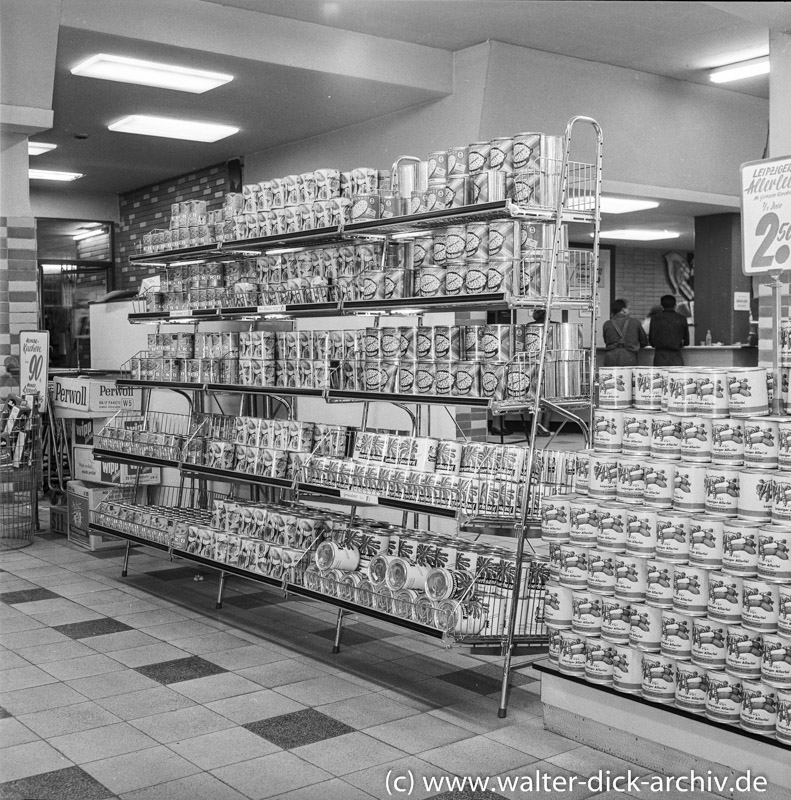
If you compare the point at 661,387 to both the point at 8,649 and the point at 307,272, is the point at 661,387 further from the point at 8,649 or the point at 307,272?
the point at 8,649

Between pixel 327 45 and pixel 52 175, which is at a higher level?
pixel 327 45

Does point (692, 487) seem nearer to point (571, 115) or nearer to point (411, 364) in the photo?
point (411, 364)

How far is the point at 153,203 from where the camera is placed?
11.6 metres

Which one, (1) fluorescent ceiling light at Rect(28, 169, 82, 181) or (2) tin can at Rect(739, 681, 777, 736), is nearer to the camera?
(2) tin can at Rect(739, 681, 777, 736)

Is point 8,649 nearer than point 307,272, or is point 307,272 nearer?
point 8,649

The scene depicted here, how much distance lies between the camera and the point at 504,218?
4.10 metres

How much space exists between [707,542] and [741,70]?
6.39 m

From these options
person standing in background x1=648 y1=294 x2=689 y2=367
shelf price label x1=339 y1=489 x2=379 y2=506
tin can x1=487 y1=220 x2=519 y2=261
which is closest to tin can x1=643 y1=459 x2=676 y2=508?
tin can x1=487 y1=220 x2=519 y2=261

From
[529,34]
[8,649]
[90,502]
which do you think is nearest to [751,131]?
[529,34]

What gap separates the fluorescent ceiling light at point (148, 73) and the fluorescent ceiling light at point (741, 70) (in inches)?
164

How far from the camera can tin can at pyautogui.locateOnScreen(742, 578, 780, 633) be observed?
9.46ft

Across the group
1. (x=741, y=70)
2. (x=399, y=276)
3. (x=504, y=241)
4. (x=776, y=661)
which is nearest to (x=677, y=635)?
(x=776, y=661)

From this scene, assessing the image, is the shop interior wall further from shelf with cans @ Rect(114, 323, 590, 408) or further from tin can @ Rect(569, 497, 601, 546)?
tin can @ Rect(569, 497, 601, 546)

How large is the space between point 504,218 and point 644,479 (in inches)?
53.5
